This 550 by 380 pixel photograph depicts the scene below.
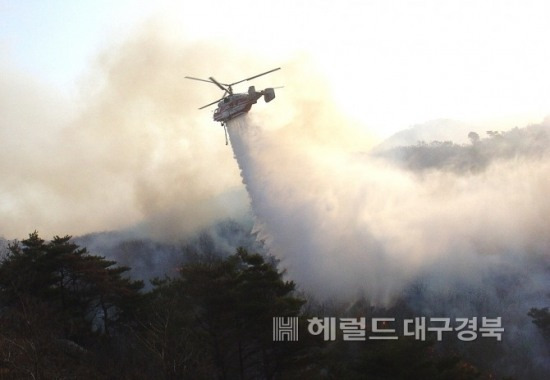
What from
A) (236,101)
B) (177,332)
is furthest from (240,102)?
(177,332)

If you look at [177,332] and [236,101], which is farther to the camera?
[236,101]

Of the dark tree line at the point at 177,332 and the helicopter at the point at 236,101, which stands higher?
the helicopter at the point at 236,101

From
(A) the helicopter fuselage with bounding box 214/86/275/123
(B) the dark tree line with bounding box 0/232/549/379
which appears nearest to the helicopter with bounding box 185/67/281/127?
(A) the helicopter fuselage with bounding box 214/86/275/123

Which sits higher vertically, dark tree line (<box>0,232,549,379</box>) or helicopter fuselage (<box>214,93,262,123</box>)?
helicopter fuselage (<box>214,93,262,123</box>)

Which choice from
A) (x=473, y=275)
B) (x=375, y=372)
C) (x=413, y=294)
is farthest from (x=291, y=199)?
(x=375, y=372)

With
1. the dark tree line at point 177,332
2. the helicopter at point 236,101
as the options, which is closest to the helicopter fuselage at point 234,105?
the helicopter at point 236,101

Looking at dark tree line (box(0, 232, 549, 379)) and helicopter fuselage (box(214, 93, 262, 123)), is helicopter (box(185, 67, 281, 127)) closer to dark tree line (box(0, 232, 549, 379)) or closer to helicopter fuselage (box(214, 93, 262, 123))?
helicopter fuselage (box(214, 93, 262, 123))

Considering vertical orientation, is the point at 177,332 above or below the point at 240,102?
below

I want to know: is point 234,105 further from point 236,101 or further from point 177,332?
point 177,332

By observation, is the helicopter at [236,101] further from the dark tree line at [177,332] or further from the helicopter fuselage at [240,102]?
the dark tree line at [177,332]
